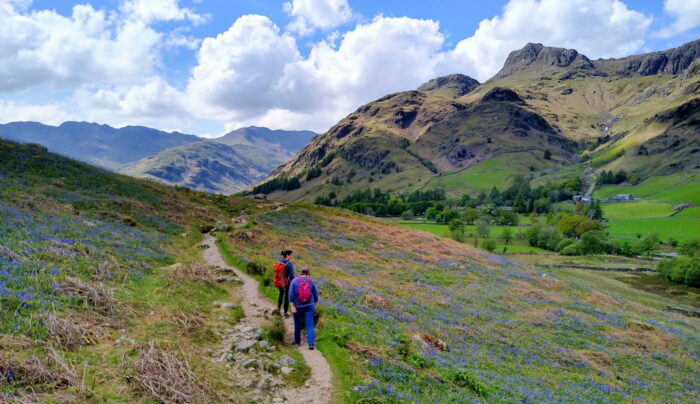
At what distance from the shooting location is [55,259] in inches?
654

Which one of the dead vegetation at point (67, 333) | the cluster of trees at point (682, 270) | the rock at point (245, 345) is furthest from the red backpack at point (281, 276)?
the cluster of trees at point (682, 270)

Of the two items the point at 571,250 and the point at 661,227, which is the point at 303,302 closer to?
the point at 571,250

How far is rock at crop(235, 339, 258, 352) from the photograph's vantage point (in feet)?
44.8

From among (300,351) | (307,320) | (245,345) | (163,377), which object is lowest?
(300,351)

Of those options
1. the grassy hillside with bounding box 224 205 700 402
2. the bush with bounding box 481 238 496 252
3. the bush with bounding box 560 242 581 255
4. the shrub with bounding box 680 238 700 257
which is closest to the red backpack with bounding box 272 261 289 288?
the grassy hillside with bounding box 224 205 700 402

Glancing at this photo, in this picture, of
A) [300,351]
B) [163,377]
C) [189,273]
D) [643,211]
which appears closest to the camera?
[163,377]

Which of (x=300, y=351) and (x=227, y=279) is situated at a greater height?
(x=227, y=279)

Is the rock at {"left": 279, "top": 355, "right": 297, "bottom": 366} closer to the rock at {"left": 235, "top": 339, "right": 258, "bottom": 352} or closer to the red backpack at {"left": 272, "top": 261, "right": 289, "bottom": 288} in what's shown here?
the rock at {"left": 235, "top": 339, "right": 258, "bottom": 352}

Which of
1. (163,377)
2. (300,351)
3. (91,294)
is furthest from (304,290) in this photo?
(91,294)

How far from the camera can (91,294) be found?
13641 millimetres

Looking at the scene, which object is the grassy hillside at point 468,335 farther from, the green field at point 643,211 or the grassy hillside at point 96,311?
the green field at point 643,211

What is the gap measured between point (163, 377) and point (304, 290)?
660 cm

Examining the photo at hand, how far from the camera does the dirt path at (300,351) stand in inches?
446

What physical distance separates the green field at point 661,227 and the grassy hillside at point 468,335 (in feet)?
447
